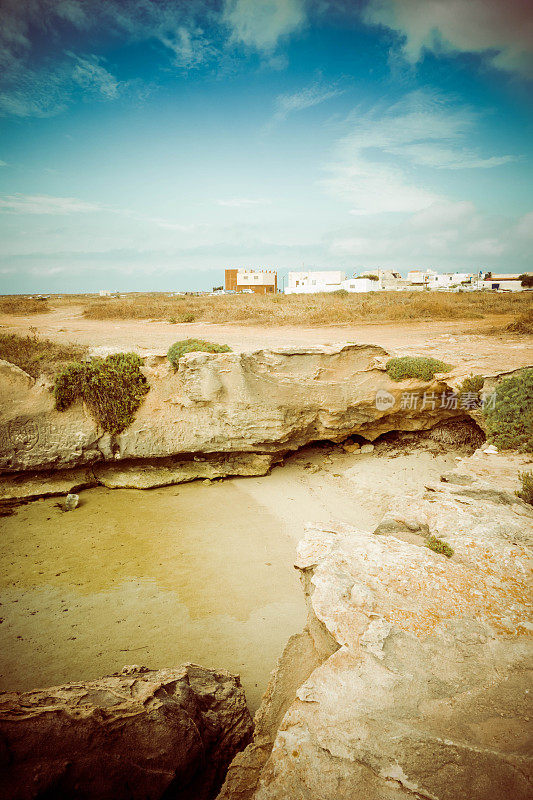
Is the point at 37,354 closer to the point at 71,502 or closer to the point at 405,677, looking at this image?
the point at 71,502

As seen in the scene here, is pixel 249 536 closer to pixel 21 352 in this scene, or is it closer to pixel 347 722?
pixel 347 722

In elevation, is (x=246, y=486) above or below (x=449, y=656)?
below

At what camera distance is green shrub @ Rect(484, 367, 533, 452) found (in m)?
9.71

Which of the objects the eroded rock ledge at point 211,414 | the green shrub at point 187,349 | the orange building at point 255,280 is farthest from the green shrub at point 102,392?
the orange building at point 255,280

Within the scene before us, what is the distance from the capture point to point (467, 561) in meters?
5.31

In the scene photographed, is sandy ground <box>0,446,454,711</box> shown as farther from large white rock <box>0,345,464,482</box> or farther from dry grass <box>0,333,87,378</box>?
Result: dry grass <box>0,333,87,378</box>

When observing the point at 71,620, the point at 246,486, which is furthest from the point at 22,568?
the point at 246,486

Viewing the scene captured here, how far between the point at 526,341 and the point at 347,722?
60.0 feet

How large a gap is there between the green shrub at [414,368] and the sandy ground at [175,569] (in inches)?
107

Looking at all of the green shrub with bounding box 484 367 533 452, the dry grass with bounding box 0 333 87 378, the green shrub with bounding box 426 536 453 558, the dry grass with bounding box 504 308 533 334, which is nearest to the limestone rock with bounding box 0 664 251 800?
the green shrub with bounding box 426 536 453 558

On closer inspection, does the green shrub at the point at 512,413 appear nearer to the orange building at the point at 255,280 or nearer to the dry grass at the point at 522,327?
the dry grass at the point at 522,327

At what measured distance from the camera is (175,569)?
8625 mm

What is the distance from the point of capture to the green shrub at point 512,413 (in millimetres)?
9712

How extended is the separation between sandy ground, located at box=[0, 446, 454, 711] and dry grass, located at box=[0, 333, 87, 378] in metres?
4.48
